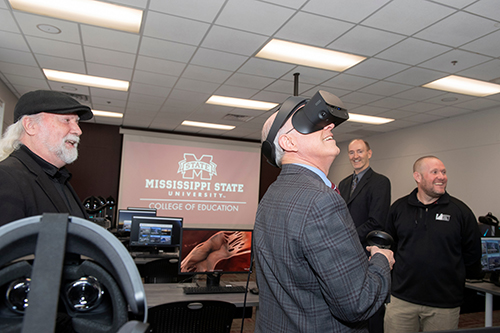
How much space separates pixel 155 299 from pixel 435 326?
6.11 ft

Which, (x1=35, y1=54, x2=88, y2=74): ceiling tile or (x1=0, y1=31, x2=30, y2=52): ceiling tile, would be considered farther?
(x1=35, y1=54, x2=88, y2=74): ceiling tile

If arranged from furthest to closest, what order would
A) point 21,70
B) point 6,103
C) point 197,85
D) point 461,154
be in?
point 461,154
point 6,103
point 197,85
point 21,70

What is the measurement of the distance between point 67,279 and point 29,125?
3.31 feet

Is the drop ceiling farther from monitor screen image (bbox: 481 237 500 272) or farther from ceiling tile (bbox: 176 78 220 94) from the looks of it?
monitor screen image (bbox: 481 237 500 272)

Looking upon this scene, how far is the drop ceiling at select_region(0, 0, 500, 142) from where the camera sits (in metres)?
3.20

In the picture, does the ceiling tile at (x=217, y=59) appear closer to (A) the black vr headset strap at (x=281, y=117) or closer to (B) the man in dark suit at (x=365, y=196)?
(B) the man in dark suit at (x=365, y=196)

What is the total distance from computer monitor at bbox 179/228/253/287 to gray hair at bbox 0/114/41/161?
1555 millimetres

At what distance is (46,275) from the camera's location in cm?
45

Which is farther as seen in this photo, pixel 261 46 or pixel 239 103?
pixel 239 103

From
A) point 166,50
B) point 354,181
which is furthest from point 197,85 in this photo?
point 354,181

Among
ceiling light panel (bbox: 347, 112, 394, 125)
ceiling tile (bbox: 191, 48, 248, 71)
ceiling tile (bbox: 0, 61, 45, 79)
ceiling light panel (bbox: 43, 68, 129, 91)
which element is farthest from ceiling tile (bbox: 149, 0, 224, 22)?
ceiling light panel (bbox: 347, 112, 394, 125)

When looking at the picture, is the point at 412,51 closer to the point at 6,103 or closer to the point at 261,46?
the point at 261,46

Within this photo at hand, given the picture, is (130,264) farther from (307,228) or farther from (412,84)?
(412,84)

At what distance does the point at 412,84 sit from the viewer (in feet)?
16.4
